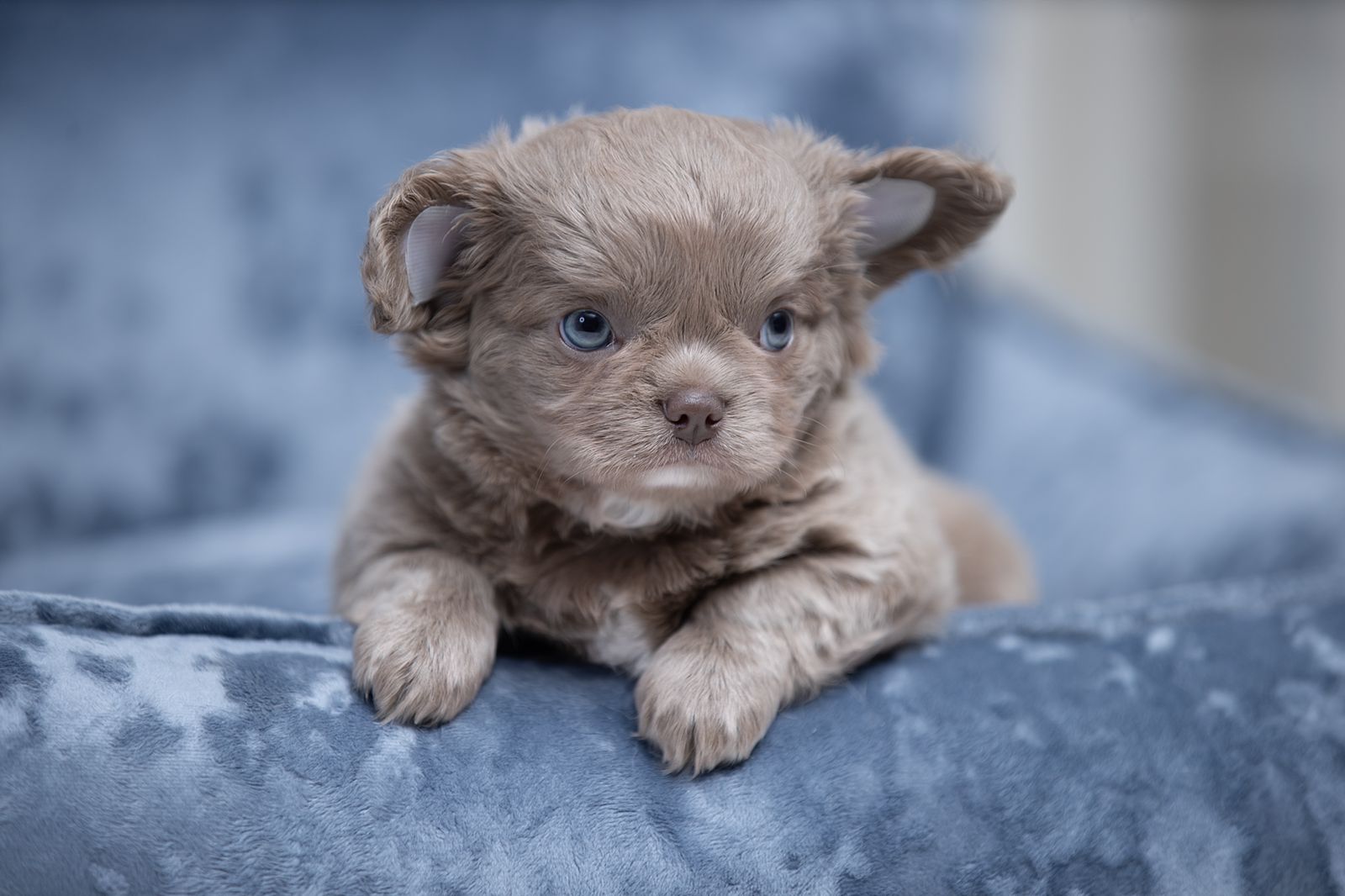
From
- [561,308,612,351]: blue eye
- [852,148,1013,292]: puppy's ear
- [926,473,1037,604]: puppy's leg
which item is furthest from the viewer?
[926,473,1037,604]: puppy's leg

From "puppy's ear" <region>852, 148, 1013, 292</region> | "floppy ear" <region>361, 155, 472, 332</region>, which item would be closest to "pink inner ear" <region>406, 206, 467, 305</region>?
"floppy ear" <region>361, 155, 472, 332</region>

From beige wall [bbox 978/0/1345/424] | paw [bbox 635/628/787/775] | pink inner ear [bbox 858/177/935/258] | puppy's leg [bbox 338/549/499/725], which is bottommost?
beige wall [bbox 978/0/1345/424]

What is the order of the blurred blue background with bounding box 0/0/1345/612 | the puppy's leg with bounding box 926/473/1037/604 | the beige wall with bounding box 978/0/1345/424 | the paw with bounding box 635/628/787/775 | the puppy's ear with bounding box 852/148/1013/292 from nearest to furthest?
the paw with bounding box 635/628/787/775 → the puppy's ear with bounding box 852/148/1013/292 → the puppy's leg with bounding box 926/473/1037/604 → the blurred blue background with bounding box 0/0/1345/612 → the beige wall with bounding box 978/0/1345/424

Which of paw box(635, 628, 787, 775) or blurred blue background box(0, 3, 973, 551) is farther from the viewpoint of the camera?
blurred blue background box(0, 3, 973, 551)

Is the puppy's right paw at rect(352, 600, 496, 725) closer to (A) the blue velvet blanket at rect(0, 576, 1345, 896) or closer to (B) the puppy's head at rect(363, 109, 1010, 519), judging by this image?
(A) the blue velvet blanket at rect(0, 576, 1345, 896)

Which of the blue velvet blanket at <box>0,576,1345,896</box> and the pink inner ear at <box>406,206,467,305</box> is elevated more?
the pink inner ear at <box>406,206,467,305</box>

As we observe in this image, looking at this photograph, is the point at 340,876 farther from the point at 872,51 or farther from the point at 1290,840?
the point at 872,51

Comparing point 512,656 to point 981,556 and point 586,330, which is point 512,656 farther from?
point 981,556
